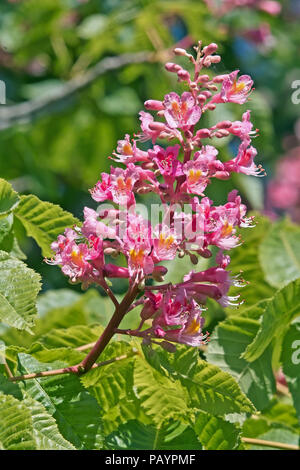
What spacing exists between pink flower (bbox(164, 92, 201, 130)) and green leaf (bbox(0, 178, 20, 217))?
36cm

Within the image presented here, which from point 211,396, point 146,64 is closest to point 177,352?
point 211,396

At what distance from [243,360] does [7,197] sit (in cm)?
65

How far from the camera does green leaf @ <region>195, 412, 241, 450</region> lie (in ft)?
4.72

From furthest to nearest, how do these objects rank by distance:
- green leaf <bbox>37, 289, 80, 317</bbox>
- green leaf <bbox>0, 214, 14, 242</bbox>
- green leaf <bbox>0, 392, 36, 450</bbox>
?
green leaf <bbox>37, 289, 80, 317</bbox> < green leaf <bbox>0, 214, 14, 242</bbox> < green leaf <bbox>0, 392, 36, 450</bbox>

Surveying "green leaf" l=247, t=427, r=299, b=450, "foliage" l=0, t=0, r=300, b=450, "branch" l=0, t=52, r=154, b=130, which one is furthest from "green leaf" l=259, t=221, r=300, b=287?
"branch" l=0, t=52, r=154, b=130

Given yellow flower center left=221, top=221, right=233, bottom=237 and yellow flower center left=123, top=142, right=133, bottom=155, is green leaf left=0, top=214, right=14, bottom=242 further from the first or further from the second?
yellow flower center left=221, top=221, right=233, bottom=237

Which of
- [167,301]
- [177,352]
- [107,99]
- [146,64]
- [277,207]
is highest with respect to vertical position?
[167,301]

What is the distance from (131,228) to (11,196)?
0.32m

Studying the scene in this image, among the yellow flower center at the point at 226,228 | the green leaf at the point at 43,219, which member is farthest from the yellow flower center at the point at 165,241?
the green leaf at the point at 43,219

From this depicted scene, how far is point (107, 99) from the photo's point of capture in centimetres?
389

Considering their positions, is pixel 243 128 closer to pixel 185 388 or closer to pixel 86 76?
pixel 185 388

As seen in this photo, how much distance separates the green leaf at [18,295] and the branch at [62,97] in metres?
2.24

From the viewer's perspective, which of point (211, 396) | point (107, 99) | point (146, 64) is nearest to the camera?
point (211, 396)
